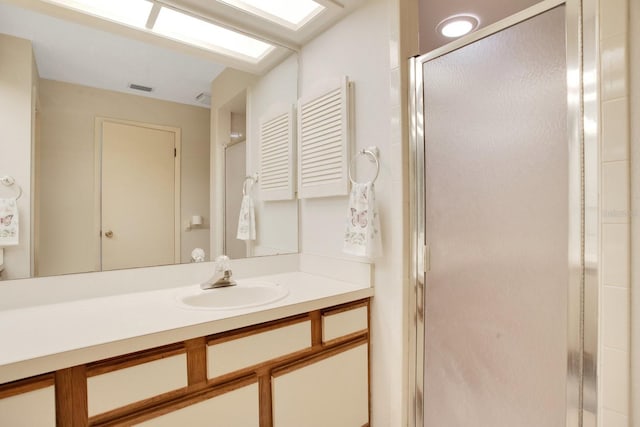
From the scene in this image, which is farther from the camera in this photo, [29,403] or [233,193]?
[233,193]

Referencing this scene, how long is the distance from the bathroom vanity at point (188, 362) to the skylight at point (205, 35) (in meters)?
1.22

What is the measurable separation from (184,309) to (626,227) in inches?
52.5

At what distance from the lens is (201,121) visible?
5.27ft

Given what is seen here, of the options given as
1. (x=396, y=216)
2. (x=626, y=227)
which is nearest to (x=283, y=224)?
(x=396, y=216)

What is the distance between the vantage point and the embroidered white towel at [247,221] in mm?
1774

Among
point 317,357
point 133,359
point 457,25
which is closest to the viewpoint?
point 133,359

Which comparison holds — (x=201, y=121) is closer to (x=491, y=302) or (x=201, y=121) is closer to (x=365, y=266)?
(x=365, y=266)

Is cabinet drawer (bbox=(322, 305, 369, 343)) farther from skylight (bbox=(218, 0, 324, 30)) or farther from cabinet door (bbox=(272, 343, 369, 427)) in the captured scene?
skylight (bbox=(218, 0, 324, 30))

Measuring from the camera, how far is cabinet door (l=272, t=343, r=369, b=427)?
117 cm

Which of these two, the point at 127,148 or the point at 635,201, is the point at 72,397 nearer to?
the point at 127,148

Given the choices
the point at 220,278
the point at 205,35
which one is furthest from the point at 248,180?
the point at 205,35

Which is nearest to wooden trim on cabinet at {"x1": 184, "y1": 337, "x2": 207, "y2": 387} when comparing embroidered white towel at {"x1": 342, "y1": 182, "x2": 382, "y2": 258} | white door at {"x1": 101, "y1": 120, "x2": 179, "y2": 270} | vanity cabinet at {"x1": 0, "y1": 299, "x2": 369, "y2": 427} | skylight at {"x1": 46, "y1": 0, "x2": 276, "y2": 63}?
vanity cabinet at {"x1": 0, "y1": 299, "x2": 369, "y2": 427}

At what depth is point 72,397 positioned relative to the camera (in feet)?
2.63

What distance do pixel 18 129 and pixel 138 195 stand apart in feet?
1.50
